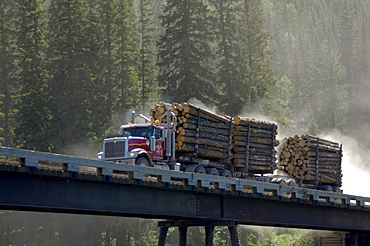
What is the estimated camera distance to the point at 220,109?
62125 mm

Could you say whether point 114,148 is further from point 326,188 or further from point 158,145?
point 326,188

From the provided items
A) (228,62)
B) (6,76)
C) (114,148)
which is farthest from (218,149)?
(6,76)

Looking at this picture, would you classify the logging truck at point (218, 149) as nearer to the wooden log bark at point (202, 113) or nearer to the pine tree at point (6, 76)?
the wooden log bark at point (202, 113)

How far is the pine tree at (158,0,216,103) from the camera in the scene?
200 ft

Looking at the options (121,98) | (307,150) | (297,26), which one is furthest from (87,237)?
(297,26)

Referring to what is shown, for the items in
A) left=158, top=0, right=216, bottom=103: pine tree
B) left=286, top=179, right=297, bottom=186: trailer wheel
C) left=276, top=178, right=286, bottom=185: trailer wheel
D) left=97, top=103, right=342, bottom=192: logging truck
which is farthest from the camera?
left=158, top=0, right=216, bottom=103: pine tree

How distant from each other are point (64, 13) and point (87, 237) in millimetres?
20390

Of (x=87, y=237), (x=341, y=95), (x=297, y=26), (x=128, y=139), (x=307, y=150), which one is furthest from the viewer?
(x=297, y=26)

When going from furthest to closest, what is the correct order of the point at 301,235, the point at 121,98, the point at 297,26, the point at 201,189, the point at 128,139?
1. the point at 297,26
2. the point at 121,98
3. the point at 301,235
4. the point at 128,139
5. the point at 201,189

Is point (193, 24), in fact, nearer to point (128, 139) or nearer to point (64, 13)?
point (64, 13)

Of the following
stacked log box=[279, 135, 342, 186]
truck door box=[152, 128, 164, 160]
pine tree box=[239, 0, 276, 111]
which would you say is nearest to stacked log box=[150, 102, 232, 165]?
truck door box=[152, 128, 164, 160]

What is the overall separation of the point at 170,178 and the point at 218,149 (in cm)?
908

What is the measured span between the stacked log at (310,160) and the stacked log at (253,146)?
10.5 ft

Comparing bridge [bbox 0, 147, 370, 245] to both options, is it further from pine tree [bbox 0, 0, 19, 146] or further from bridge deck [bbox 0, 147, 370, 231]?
pine tree [bbox 0, 0, 19, 146]
